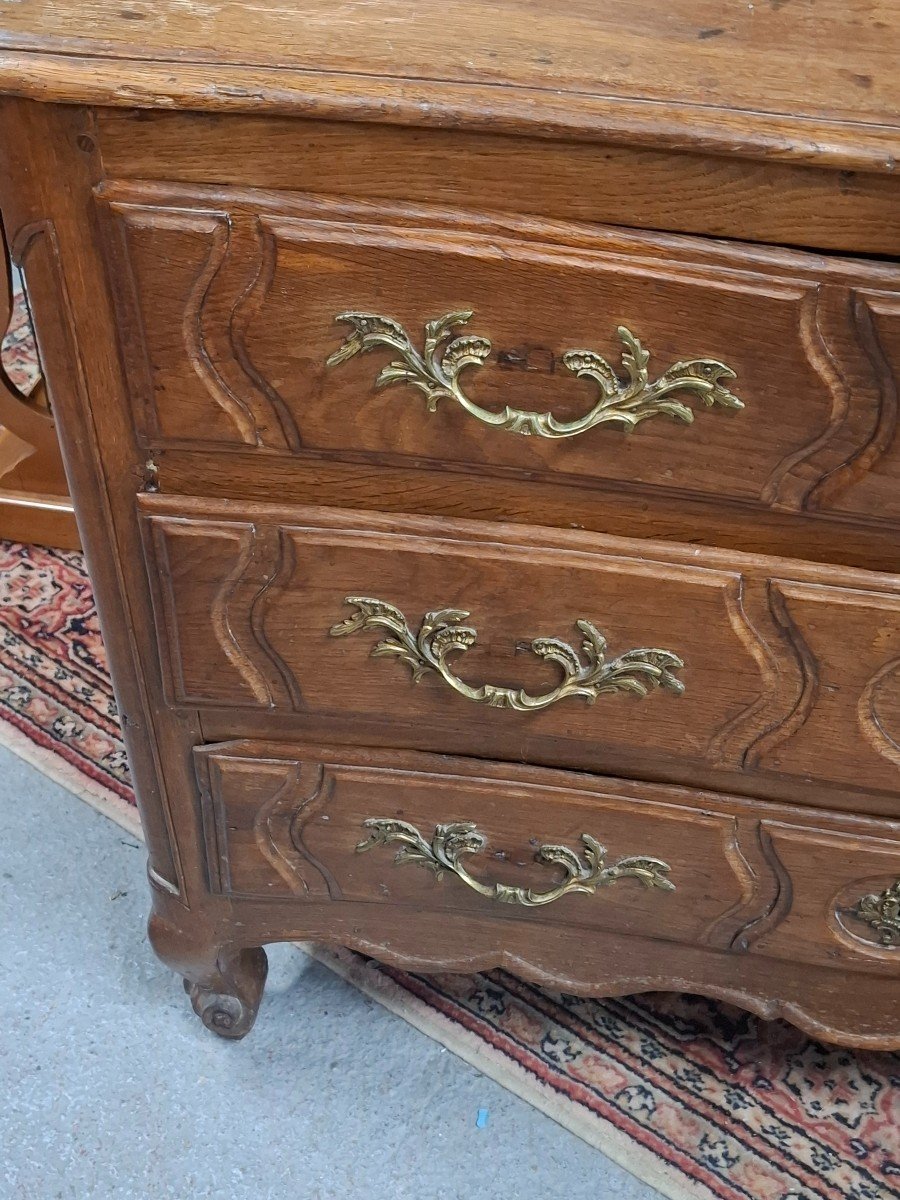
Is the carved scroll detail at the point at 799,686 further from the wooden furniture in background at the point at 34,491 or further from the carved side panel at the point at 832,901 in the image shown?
the wooden furniture in background at the point at 34,491

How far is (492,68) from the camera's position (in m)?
0.54

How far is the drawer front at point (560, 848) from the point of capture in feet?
2.55

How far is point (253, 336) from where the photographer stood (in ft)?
1.99

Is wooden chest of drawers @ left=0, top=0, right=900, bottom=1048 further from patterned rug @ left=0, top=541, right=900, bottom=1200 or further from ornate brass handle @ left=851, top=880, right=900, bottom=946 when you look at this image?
patterned rug @ left=0, top=541, right=900, bottom=1200

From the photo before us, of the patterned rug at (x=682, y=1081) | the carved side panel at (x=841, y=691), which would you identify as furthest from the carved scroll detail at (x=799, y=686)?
the patterned rug at (x=682, y=1081)

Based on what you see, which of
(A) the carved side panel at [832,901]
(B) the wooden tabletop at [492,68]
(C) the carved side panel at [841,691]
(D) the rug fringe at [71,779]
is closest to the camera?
(B) the wooden tabletop at [492,68]

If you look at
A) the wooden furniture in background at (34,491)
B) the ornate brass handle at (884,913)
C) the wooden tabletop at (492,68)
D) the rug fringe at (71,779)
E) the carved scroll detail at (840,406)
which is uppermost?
the wooden tabletop at (492,68)

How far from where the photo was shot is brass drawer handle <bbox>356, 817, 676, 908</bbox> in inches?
31.8

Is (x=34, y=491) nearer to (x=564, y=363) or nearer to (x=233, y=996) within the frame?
(x=233, y=996)

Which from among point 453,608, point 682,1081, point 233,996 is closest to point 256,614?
point 453,608

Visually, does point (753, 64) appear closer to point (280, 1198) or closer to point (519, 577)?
point (519, 577)

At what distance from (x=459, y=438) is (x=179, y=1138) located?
27.7 inches

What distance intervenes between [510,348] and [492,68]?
0.13 meters

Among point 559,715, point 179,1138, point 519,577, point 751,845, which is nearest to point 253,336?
point 519,577
